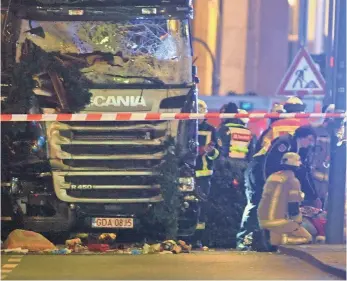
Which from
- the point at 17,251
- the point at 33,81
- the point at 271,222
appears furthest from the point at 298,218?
the point at 33,81

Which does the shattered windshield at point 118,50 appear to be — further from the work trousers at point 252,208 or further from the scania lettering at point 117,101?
the work trousers at point 252,208

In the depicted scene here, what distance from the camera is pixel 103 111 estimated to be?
8.28 meters

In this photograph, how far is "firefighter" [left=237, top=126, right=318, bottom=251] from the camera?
8680mm

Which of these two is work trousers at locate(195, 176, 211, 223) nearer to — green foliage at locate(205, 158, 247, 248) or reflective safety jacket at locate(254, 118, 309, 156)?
green foliage at locate(205, 158, 247, 248)

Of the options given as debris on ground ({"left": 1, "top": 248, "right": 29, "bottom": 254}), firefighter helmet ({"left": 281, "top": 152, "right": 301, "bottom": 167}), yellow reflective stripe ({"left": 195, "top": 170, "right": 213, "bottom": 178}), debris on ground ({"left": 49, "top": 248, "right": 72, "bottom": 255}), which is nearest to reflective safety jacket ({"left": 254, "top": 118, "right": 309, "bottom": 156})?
firefighter helmet ({"left": 281, "top": 152, "right": 301, "bottom": 167})

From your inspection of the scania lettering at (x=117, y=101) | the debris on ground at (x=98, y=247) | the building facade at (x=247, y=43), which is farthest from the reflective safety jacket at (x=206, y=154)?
the debris on ground at (x=98, y=247)

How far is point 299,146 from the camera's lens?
8.70 metres

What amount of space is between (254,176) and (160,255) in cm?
140

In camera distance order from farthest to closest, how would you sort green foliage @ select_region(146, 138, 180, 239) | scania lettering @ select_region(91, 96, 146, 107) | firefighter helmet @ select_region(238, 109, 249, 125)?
1. firefighter helmet @ select_region(238, 109, 249, 125)
2. green foliage @ select_region(146, 138, 180, 239)
3. scania lettering @ select_region(91, 96, 146, 107)

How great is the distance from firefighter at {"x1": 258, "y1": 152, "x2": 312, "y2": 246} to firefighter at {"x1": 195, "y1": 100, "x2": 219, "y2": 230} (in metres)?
0.67

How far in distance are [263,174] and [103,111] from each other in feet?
6.49

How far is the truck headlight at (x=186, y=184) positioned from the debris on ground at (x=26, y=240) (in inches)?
64.0

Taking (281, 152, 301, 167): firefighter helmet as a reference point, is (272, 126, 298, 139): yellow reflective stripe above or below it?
above

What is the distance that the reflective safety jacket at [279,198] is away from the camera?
344 inches
